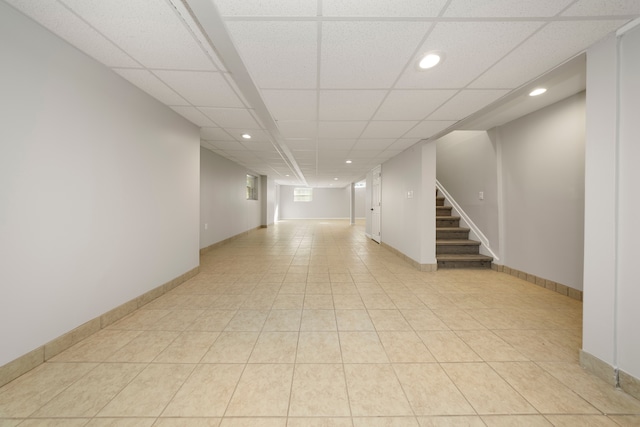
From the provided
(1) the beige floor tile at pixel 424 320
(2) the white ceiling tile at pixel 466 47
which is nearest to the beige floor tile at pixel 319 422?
(1) the beige floor tile at pixel 424 320

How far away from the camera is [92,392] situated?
1.58 meters

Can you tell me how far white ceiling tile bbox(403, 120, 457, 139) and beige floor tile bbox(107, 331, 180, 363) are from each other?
168 inches

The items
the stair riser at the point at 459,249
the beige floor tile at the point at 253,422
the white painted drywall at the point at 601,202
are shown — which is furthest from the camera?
the stair riser at the point at 459,249

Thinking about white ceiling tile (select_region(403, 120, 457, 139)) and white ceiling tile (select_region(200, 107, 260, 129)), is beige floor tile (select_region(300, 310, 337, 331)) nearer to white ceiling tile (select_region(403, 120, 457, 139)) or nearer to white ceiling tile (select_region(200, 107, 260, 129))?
white ceiling tile (select_region(200, 107, 260, 129))

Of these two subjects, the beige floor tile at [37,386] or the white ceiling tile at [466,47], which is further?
the white ceiling tile at [466,47]

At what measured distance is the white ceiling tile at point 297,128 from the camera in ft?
11.8

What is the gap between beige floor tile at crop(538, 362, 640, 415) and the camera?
4.89ft

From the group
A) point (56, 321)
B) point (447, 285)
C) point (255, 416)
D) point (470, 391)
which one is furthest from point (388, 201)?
point (56, 321)

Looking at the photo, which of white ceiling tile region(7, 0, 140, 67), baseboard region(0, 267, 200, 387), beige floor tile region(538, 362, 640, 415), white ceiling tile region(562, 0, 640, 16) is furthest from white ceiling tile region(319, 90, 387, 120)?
baseboard region(0, 267, 200, 387)

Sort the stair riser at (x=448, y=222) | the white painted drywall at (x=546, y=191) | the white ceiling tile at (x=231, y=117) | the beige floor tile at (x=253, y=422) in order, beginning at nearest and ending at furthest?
the beige floor tile at (x=253, y=422) → the white painted drywall at (x=546, y=191) → the white ceiling tile at (x=231, y=117) → the stair riser at (x=448, y=222)

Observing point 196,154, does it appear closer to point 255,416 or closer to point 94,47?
point 94,47

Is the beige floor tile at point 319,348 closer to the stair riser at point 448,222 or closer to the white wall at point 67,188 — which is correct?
the white wall at point 67,188

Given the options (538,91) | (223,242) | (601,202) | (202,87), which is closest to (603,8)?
(601,202)

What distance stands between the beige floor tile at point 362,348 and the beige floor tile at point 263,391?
520 millimetres
